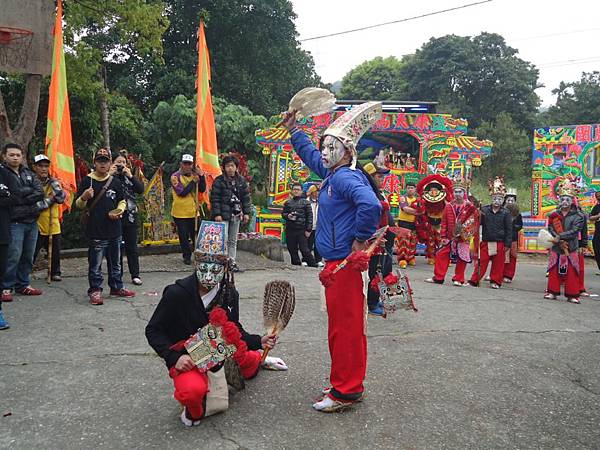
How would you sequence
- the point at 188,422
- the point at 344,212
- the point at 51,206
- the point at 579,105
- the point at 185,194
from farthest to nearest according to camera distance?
the point at 579,105 < the point at 185,194 < the point at 51,206 < the point at 344,212 < the point at 188,422

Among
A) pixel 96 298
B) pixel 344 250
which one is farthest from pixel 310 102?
pixel 96 298

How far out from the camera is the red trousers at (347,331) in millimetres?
3529

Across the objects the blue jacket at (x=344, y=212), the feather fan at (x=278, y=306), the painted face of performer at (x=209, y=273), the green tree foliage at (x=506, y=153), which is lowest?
the feather fan at (x=278, y=306)

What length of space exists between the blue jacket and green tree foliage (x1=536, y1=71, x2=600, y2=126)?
35.9 m

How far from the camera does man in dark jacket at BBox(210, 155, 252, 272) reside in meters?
8.02

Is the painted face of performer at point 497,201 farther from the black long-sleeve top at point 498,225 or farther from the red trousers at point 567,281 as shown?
the red trousers at point 567,281

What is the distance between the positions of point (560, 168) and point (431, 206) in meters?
6.30

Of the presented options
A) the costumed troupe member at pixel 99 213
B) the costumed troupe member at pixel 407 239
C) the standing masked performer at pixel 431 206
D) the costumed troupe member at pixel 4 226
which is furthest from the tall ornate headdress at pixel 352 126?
the costumed troupe member at pixel 407 239

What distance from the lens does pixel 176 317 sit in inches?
135

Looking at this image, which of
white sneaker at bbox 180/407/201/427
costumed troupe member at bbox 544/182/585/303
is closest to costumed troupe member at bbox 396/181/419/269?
costumed troupe member at bbox 544/182/585/303

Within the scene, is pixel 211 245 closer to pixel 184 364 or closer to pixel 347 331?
pixel 184 364

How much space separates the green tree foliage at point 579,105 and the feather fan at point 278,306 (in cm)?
3604

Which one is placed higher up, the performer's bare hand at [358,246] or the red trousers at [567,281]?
the performer's bare hand at [358,246]

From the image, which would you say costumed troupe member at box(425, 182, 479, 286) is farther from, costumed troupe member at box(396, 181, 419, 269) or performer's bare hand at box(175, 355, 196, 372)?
performer's bare hand at box(175, 355, 196, 372)
